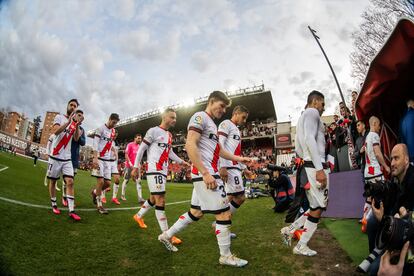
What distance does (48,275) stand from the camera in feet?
8.74

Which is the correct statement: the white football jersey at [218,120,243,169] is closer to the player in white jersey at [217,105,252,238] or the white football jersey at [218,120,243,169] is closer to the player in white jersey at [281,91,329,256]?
the player in white jersey at [217,105,252,238]

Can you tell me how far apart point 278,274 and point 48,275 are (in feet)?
8.50

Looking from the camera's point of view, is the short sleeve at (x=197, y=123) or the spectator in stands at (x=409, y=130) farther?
the short sleeve at (x=197, y=123)

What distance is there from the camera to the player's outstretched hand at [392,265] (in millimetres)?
1796

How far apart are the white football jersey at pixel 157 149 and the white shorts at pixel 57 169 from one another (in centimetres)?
196

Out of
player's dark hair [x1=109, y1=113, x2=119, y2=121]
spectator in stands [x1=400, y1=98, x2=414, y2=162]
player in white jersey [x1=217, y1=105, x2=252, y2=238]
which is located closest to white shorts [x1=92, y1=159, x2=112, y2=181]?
player's dark hair [x1=109, y1=113, x2=119, y2=121]

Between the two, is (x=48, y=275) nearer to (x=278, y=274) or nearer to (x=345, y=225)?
(x=278, y=274)

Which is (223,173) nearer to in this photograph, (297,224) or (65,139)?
(297,224)

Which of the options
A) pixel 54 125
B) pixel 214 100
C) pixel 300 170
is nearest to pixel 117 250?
pixel 214 100

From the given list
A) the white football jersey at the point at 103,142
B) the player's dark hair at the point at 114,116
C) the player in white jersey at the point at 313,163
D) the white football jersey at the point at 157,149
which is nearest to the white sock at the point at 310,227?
the player in white jersey at the point at 313,163

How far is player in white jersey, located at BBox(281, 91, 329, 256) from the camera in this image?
352cm

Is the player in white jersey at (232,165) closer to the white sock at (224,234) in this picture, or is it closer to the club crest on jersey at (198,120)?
the white sock at (224,234)

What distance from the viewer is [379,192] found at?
2400 millimetres

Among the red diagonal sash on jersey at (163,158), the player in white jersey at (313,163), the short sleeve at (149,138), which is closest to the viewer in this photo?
the player in white jersey at (313,163)
